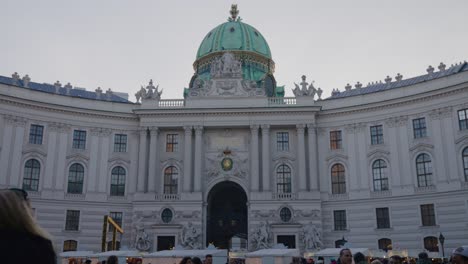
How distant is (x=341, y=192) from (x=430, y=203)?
8703mm

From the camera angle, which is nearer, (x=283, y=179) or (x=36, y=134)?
(x=36, y=134)

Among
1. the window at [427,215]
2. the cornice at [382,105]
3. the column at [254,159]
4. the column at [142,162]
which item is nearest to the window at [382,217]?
the window at [427,215]

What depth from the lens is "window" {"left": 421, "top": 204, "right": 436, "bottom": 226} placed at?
44.8 m

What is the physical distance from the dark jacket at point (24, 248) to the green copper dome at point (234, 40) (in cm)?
5989

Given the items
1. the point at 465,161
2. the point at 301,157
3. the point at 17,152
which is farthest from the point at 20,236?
the point at 17,152

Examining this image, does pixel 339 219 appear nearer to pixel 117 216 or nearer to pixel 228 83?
pixel 228 83

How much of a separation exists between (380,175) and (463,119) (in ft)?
30.6

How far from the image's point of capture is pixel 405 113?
48.4m

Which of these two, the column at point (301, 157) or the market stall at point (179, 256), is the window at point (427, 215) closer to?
the column at point (301, 157)

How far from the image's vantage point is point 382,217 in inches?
1868

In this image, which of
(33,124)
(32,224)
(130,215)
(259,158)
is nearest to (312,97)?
(259,158)

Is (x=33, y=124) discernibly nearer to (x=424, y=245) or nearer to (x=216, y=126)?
(x=216, y=126)

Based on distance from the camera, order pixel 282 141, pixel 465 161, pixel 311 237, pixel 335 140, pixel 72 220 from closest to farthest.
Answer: pixel 465 161 < pixel 311 237 < pixel 72 220 < pixel 335 140 < pixel 282 141

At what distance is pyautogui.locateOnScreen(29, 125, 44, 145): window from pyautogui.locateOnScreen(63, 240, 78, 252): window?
10.3 metres
